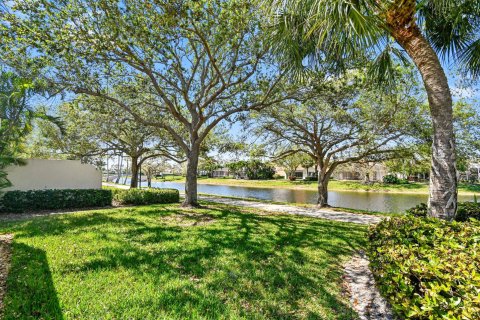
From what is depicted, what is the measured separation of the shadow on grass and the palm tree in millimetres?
5011

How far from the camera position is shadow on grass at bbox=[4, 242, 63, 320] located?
9.19 ft

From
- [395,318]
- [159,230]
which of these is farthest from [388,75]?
[159,230]

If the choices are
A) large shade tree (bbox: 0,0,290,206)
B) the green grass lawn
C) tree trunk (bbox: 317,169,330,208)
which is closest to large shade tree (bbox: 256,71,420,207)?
tree trunk (bbox: 317,169,330,208)

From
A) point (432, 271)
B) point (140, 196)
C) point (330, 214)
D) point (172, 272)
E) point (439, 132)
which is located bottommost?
point (330, 214)

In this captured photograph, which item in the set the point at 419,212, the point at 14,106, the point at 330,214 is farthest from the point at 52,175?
the point at 419,212

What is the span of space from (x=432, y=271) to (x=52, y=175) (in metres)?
14.2

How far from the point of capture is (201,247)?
5.27 metres

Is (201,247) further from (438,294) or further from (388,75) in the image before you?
(388,75)

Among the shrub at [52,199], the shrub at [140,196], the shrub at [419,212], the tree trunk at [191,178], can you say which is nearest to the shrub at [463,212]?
the shrub at [419,212]

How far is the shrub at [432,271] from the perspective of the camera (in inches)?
75.6

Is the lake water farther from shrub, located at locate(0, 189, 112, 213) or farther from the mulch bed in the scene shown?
the mulch bed

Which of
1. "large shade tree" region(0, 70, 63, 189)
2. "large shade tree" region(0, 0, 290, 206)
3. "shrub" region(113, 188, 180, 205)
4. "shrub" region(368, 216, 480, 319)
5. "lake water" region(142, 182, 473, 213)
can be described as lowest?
"lake water" region(142, 182, 473, 213)

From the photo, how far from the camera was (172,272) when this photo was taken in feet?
13.0

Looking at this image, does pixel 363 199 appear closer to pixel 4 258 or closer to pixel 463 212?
pixel 463 212
